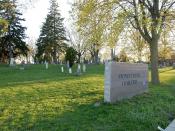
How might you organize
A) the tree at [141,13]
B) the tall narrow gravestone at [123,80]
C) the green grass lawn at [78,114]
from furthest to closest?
the tree at [141,13] → the tall narrow gravestone at [123,80] → the green grass lawn at [78,114]

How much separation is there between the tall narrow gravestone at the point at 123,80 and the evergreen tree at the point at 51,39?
60552 millimetres

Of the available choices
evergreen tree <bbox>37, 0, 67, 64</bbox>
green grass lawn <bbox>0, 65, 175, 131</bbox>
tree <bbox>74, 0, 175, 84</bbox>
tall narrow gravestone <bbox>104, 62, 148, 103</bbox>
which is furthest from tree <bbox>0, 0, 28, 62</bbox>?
green grass lawn <bbox>0, 65, 175, 131</bbox>

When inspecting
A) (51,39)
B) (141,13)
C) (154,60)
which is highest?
(51,39)

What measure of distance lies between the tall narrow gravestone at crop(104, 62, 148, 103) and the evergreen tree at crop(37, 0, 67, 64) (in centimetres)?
6055

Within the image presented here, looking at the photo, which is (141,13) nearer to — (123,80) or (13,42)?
(123,80)

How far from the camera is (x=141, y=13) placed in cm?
2136

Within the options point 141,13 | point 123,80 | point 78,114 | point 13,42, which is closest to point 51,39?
point 13,42

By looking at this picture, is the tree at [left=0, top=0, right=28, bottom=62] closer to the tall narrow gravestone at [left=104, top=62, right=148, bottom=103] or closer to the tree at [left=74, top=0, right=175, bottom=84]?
the tree at [left=74, top=0, right=175, bottom=84]

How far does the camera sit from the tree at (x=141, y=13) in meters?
21.2

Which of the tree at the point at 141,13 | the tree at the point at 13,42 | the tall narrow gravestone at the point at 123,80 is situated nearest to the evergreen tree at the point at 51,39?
the tree at the point at 13,42

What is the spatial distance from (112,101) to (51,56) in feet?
217

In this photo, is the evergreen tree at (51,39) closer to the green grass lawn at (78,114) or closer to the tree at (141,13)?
the tree at (141,13)

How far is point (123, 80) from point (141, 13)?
896 cm

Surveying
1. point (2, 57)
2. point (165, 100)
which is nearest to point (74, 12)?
point (165, 100)
